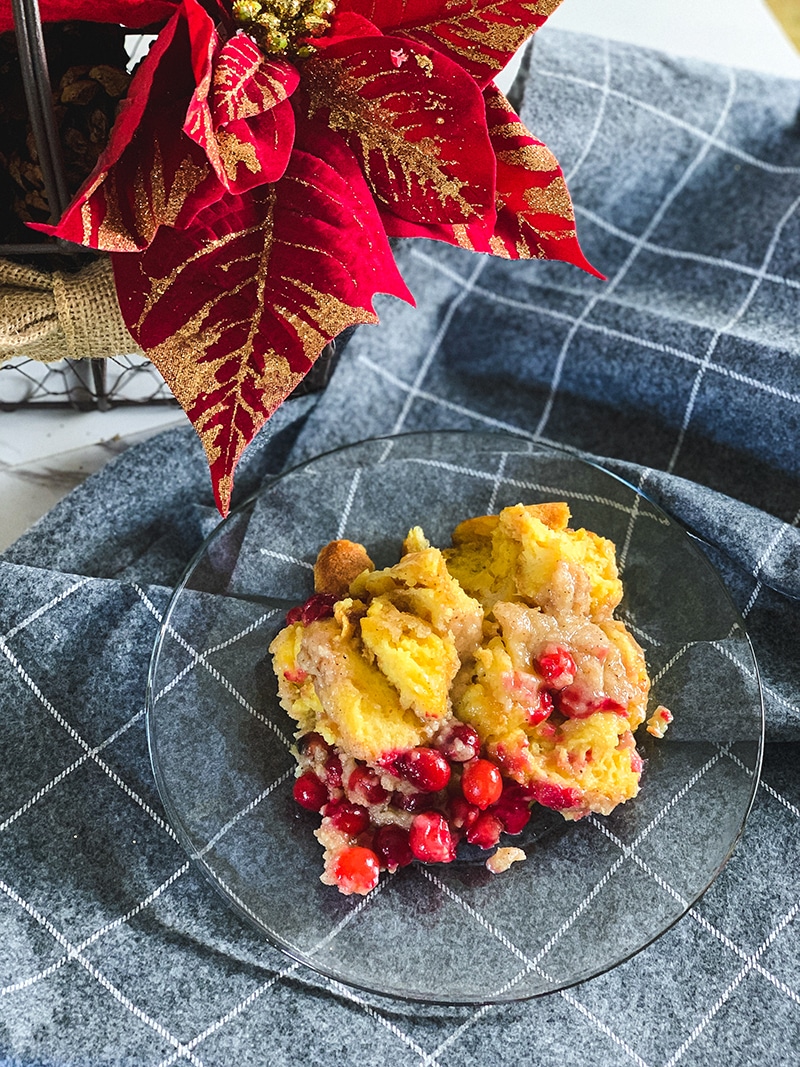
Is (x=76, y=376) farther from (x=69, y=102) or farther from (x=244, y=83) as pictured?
(x=244, y=83)

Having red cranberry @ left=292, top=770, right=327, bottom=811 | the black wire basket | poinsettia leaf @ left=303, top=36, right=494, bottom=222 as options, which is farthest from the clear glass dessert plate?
poinsettia leaf @ left=303, top=36, right=494, bottom=222

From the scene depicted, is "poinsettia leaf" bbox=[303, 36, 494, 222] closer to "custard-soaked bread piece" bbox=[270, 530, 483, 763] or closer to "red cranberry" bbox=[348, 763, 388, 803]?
"custard-soaked bread piece" bbox=[270, 530, 483, 763]

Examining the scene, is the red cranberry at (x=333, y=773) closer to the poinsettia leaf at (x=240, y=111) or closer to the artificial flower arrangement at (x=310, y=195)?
the artificial flower arrangement at (x=310, y=195)

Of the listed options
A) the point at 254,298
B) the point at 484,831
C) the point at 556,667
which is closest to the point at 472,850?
the point at 484,831

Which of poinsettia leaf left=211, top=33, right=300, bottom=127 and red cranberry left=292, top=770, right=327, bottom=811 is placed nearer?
poinsettia leaf left=211, top=33, right=300, bottom=127

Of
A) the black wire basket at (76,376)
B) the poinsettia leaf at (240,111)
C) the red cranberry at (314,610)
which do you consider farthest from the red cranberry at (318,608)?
the poinsettia leaf at (240,111)

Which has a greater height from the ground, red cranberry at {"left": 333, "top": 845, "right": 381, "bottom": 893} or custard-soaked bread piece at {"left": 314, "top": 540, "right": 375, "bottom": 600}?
custard-soaked bread piece at {"left": 314, "top": 540, "right": 375, "bottom": 600}

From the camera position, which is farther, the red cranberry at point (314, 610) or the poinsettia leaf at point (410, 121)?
the red cranberry at point (314, 610)
